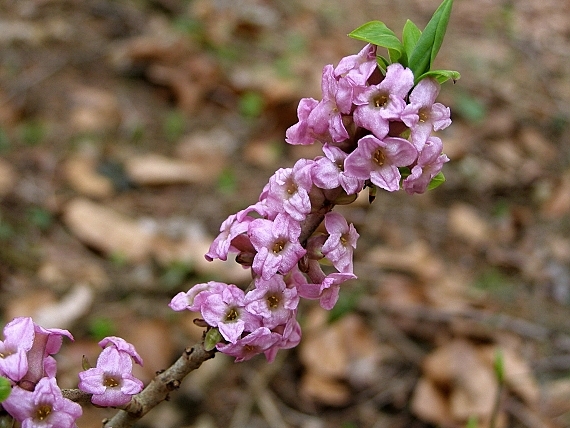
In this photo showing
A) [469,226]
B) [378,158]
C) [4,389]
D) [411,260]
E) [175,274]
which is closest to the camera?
[4,389]

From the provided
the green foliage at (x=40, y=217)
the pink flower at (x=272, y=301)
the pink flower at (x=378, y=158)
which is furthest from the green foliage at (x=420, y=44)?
the green foliage at (x=40, y=217)

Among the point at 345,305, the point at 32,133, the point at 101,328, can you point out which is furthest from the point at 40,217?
the point at 345,305

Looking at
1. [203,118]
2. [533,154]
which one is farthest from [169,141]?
[533,154]

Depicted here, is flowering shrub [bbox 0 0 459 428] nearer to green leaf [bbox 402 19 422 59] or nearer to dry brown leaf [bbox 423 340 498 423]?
green leaf [bbox 402 19 422 59]

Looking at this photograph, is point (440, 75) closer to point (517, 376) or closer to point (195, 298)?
point (195, 298)

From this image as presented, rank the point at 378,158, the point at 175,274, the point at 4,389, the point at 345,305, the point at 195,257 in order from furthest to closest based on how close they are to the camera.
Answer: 1. the point at 195,257
2. the point at 175,274
3. the point at 345,305
4. the point at 378,158
5. the point at 4,389

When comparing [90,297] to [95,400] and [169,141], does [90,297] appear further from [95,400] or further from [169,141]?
[95,400]
